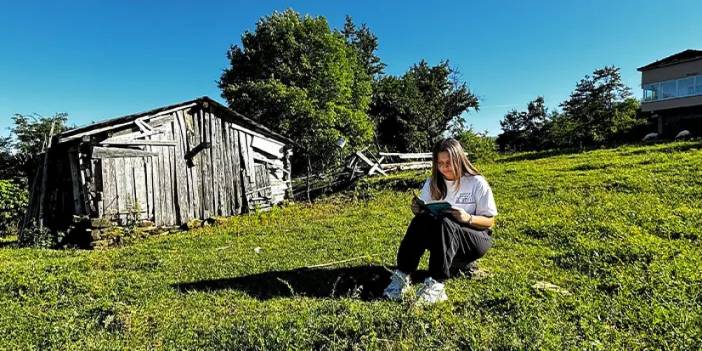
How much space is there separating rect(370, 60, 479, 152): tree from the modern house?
37.6ft

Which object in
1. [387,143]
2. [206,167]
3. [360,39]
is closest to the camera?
[206,167]

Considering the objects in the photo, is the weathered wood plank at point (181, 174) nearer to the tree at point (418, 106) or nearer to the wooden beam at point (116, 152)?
the wooden beam at point (116, 152)

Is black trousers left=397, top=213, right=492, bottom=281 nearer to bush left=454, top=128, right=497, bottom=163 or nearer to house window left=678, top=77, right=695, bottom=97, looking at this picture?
bush left=454, top=128, right=497, bottom=163

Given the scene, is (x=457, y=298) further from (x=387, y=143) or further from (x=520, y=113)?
(x=520, y=113)

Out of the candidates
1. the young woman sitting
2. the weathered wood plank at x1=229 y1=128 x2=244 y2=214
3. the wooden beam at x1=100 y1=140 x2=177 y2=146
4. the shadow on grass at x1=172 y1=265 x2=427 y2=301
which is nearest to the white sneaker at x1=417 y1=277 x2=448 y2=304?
the young woman sitting

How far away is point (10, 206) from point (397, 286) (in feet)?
49.2

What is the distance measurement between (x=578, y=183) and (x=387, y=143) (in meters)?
21.2

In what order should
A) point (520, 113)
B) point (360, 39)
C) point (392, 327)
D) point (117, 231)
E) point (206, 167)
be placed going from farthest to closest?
1. point (520, 113)
2. point (360, 39)
3. point (206, 167)
4. point (117, 231)
5. point (392, 327)

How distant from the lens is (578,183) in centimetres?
966

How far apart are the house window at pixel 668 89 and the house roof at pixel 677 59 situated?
118 centimetres

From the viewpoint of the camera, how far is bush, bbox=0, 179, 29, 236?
1338 cm

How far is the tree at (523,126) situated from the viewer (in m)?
36.1

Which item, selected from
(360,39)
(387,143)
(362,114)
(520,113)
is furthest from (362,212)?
(520,113)

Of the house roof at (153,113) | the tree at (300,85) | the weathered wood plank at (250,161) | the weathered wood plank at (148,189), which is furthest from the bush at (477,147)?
the weathered wood plank at (148,189)
